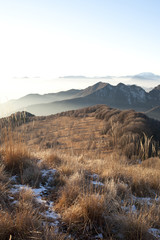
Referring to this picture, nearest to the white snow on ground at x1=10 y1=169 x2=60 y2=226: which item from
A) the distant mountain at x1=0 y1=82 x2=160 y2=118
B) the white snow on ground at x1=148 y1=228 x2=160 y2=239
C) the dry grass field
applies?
the dry grass field

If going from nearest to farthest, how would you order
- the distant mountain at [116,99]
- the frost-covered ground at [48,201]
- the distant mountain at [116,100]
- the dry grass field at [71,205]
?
the dry grass field at [71,205] < the frost-covered ground at [48,201] < the distant mountain at [116,100] < the distant mountain at [116,99]

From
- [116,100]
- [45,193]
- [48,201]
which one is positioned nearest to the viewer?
[48,201]

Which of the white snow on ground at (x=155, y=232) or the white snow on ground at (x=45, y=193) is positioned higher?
the white snow on ground at (x=45, y=193)

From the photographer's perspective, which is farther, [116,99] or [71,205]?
[116,99]

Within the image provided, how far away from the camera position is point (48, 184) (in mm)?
2752

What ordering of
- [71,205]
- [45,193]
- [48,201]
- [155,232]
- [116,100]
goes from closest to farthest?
[155,232]
[71,205]
[48,201]
[45,193]
[116,100]

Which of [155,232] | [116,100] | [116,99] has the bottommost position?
[155,232]

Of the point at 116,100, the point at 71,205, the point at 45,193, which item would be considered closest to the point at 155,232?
the point at 71,205

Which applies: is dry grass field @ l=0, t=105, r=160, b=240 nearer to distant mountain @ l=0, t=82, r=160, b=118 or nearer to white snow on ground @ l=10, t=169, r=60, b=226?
white snow on ground @ l=10, t=169, r=60, b=226

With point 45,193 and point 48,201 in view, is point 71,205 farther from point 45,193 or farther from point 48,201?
point 45,193

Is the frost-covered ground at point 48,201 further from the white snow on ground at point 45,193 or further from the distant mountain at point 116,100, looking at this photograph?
the distant mountain at point 116,100

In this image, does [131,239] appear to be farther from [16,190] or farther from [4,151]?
[4,151]

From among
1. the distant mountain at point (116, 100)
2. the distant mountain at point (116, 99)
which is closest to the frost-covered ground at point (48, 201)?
the distant mountain at point (116, 100)

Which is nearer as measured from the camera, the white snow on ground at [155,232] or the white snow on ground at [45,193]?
the white snow on ground at [155,232]
